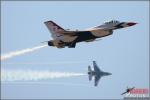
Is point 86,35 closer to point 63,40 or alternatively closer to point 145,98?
point 63,40

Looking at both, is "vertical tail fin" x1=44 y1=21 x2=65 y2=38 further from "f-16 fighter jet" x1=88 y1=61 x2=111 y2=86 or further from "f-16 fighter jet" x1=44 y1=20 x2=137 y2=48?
"f-16 fighter jet" x1=88 y1=61 x2=111 y2=86

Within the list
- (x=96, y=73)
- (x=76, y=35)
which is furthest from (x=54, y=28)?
(x=96, y=73)

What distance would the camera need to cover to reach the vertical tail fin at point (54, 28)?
11423 centimetres

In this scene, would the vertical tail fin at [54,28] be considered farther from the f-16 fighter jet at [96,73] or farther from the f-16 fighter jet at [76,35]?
the f-16 fighter jet at [96,73]

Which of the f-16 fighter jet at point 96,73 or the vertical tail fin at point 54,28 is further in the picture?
the f-16 fighter jet at point 96,73

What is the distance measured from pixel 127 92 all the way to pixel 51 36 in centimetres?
5873

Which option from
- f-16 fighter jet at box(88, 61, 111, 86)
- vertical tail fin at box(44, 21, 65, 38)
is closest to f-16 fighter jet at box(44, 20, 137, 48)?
vertical tail fin at box(44, 21, 65, 38)

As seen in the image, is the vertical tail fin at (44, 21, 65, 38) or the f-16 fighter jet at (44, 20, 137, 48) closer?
the f-16 fighter jet at (44, 20, 137, 48)

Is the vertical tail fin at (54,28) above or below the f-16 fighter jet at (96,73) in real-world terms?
above

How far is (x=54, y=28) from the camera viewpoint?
115500mm

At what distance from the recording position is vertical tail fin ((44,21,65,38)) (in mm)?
114231

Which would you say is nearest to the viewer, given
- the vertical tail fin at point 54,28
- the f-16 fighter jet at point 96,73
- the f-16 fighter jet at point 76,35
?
the f-16 fighter jet at point 76,35

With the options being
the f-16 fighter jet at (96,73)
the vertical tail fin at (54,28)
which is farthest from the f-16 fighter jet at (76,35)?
the f-16 fighter jet at (96,73)

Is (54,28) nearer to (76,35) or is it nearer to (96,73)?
(76,35)
